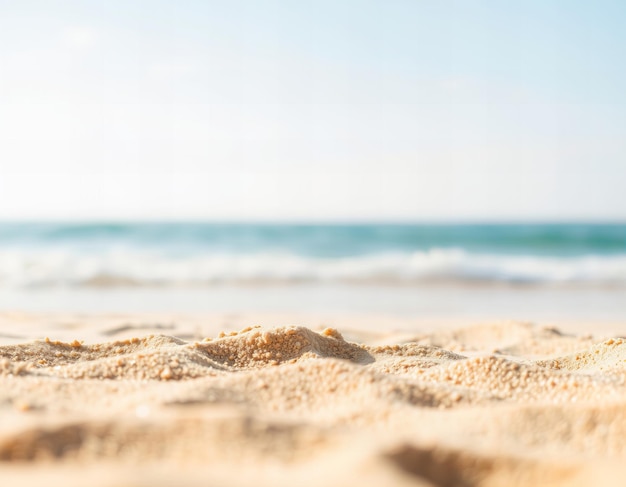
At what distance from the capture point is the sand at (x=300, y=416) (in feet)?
3.50

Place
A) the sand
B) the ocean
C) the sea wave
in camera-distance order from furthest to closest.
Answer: the sea wave, the ocean, the sand

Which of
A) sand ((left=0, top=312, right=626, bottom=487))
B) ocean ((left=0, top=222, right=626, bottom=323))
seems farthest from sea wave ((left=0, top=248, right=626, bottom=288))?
sand ((left=0, top=312, right=626, bottom=487))

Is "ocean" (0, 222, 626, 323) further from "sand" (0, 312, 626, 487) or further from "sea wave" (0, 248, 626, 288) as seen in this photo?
"sand" (0, 312, 626, 487)

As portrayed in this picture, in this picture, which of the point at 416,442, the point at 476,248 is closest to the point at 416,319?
the point at 416,442

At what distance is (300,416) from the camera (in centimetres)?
150

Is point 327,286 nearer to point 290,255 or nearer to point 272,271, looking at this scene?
point 272,271

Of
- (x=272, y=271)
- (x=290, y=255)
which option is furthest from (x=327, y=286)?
(x=290, y=255)

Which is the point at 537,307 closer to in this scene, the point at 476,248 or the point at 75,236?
the point at 476,248

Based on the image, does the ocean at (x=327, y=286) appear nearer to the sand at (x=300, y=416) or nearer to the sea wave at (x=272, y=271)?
the sea wave at (x=272, y=271)

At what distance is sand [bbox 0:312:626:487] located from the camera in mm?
1067

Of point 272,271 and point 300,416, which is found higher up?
point 300,416

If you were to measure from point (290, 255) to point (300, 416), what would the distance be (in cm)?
1184

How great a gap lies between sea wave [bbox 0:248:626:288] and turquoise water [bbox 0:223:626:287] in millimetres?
16

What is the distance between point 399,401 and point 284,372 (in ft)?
1.17
